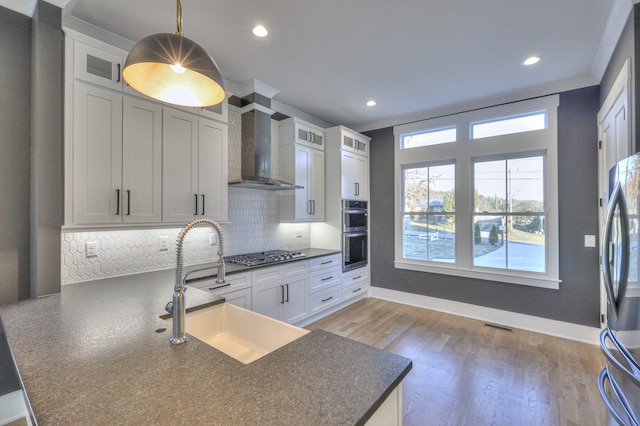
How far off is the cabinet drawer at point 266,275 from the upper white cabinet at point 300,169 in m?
0.90

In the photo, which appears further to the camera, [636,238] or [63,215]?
[63,215]

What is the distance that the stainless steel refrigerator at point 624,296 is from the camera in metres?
1.22

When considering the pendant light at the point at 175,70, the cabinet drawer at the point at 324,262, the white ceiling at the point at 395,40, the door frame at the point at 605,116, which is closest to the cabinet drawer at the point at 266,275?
the cabinet drawer at the point at 324,262

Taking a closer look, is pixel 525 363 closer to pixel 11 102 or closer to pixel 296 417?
pixel 296 417

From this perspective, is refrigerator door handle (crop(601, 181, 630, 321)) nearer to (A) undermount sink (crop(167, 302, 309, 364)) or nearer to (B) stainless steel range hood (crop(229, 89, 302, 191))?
(A) undermount sink (crop(167, 302, 309, 364))

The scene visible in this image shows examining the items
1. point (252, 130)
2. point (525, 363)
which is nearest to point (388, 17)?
point (252, 130)

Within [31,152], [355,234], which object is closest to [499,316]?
[355,234]

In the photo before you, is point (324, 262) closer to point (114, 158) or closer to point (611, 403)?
point (114, 158)

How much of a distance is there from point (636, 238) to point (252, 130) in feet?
10.7

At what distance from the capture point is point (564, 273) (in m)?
3.31

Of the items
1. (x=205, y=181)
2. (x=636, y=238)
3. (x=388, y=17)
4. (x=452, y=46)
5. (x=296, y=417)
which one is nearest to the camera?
(x=296, y=417)

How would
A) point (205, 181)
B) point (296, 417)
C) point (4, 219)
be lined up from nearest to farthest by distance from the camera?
point (296, 417) < point (4, 219) < point (205, 181)

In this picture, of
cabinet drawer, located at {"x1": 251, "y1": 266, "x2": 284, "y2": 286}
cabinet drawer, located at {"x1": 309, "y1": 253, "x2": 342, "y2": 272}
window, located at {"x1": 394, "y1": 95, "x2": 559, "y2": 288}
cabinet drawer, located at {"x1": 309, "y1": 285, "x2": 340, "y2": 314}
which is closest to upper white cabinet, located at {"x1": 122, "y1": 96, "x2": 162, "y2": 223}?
cabinet drawer, located at {"x1": 251, "y1": 266, "x2": 284, "y2": 286}

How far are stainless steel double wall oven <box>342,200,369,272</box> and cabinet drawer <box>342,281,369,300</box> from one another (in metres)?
0.29
